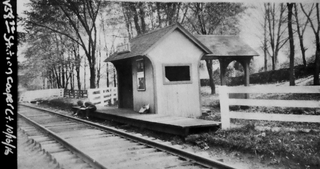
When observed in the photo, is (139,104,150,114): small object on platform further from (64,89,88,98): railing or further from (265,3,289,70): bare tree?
(64,89,88,98): railing

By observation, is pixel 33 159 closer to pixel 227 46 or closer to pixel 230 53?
pixel 230 53

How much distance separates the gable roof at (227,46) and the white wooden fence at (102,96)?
4.62m

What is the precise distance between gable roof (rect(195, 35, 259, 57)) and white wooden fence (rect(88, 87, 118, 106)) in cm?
462

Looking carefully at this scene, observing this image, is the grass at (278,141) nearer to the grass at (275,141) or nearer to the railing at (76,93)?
the grass at (275,141)

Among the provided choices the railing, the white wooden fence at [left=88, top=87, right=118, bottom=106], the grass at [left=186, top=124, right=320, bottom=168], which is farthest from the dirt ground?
the railing

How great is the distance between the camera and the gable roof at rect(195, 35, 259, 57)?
8.10 m

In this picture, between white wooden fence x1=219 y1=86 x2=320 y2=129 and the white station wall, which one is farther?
the white station wall

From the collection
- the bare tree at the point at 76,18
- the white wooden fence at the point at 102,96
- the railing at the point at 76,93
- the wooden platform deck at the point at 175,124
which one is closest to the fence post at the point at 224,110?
the wooden platform deck at the point at 175,124

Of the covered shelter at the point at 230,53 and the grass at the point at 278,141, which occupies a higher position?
the covered shelter at the point at 230,53

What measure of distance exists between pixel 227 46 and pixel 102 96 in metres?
5.86

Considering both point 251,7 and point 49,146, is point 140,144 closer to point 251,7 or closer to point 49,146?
point 49,146

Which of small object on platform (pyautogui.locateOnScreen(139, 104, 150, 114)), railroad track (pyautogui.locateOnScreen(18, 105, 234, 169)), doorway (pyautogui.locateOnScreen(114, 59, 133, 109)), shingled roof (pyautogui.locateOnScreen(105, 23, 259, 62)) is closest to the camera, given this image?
railroad track (pyautogui.locateOnScreen(18, 105, 234, 169))

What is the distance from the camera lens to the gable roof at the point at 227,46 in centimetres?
810

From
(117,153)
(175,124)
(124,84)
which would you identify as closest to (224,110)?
(175,124)
